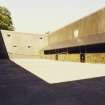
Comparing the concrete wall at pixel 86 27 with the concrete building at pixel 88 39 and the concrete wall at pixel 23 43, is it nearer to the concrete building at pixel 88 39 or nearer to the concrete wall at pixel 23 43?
the concrete building at pixel 88 39

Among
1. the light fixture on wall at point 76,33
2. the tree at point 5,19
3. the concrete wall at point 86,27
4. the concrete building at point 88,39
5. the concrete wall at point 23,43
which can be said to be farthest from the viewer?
the tree at point 5,19

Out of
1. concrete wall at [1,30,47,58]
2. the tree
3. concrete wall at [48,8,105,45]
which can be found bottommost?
concrete wall at [1,30,47,58]

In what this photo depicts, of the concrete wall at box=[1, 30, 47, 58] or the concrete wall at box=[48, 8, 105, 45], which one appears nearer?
the concrete wall at box=[48, 8, 105, 45]

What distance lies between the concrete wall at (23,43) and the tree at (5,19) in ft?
35.9

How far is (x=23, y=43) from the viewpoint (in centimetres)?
3947

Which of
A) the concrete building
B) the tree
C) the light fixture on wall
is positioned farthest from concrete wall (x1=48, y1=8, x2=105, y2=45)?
the tree

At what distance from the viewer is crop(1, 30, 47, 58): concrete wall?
3775 cm

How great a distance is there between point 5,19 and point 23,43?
1312 centimetres

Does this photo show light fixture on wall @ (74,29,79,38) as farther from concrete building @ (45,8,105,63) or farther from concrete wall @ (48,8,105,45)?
concrete wall @ (48,8,105,45)

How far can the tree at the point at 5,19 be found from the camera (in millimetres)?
48188

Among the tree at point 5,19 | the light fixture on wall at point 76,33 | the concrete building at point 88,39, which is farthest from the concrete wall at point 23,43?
the light fixture on wall at point 76,33

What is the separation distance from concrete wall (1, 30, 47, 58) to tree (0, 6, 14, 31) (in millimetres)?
10954

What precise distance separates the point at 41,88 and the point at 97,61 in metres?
12.4

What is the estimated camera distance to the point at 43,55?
3894 centimetres
